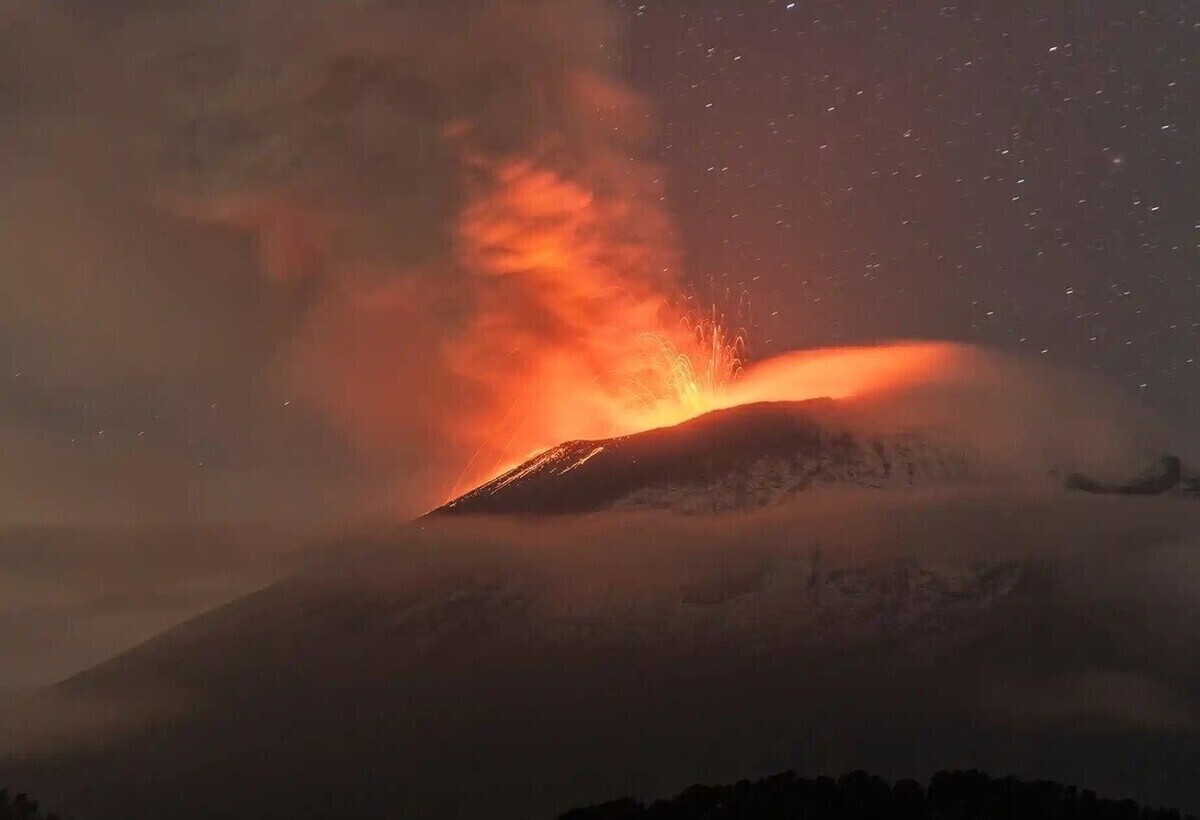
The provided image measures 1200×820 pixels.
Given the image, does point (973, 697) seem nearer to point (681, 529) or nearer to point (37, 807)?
point (681, 529)

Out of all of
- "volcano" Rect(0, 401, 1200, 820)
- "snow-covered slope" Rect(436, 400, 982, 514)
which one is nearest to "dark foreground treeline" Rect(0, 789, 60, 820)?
"volcano" Rect(0, 401, 1200, 820)

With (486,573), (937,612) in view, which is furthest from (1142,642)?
(486,573)

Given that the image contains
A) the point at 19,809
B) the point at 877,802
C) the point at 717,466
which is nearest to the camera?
the point at 877,802

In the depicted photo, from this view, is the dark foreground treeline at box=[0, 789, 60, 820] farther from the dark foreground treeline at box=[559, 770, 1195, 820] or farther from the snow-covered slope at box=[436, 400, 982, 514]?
the snow-covered slope at box=[436, 400, 982, 514]

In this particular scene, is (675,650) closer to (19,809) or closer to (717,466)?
(717,466)

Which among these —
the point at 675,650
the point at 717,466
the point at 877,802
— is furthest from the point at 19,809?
the point at 717,466

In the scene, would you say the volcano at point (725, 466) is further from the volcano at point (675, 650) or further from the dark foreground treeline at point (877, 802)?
A: the dark foreground treeline at point (877, 802)

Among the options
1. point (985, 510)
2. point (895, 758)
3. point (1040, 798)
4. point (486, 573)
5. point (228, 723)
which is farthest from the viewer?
point (985, 510)
